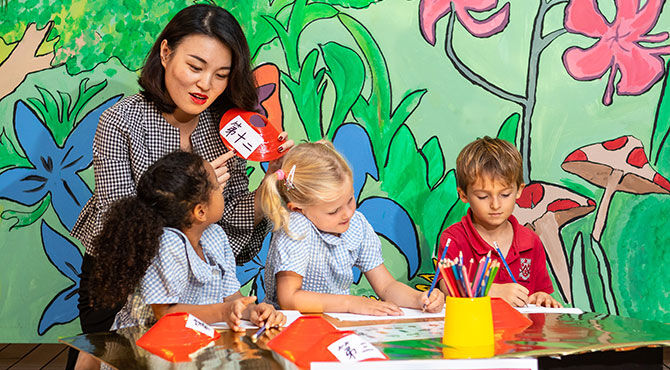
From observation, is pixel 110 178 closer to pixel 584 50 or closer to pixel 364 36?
pixel 364 36

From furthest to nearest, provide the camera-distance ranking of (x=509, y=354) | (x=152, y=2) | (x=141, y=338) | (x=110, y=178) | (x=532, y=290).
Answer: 1. (x=152, y=2)
2. (x=532, y=290)
3. (x=110, y=178)
4. (x=141, y=338)
5. (x=509, y=354)

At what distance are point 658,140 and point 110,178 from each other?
2.05 meters

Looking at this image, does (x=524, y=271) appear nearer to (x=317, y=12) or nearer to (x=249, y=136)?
(x=249, y=136)

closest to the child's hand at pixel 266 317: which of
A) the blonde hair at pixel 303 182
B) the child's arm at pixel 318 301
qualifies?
the child's arm at pixel 318 301

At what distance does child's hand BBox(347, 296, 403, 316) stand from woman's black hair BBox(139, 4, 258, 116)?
74cm

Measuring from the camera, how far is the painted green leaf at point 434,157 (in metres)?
2.79

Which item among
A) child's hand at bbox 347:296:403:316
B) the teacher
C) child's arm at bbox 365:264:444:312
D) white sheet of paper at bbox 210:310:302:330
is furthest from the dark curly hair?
child's arm at bbox 365:264:444:312

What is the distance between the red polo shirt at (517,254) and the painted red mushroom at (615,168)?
536mm

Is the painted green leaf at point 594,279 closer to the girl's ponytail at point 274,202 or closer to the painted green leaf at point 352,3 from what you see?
the painted green leaf at point 352,3

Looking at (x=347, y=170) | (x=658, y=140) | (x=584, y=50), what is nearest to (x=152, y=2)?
(x=347, y=170)

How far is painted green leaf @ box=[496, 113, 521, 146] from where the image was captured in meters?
2.79

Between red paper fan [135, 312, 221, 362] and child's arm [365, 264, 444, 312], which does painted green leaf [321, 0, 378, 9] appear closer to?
child's arm [365, 264, 444, 312]

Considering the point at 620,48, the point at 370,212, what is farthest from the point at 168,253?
the point at 620,48

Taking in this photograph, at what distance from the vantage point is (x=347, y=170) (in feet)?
6.70
